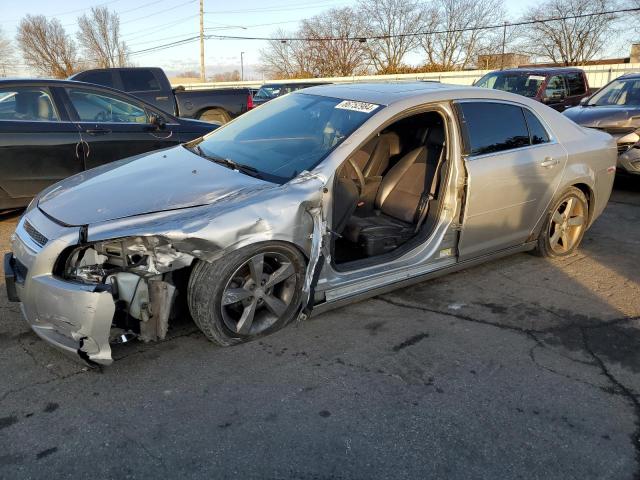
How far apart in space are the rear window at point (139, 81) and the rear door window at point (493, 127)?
28.3 ft

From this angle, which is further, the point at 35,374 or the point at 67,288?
the point at 35,374

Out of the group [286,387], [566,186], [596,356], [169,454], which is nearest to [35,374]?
[169,454]

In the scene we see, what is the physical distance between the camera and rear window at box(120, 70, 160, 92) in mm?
11070

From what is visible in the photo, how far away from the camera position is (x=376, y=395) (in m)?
2.81

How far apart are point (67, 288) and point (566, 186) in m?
4.02

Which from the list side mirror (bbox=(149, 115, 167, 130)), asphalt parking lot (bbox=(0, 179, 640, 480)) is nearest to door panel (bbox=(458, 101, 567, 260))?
asphalt parking lot (bbox=(0, 179, 640, 480))

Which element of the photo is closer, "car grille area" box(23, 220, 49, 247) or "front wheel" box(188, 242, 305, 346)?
"car grille area" box(23, 220, 49, 247)

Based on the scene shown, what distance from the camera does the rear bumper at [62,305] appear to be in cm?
270

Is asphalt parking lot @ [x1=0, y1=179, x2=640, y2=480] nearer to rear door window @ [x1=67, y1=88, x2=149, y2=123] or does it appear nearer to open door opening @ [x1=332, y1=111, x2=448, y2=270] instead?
open door opening @ [x1=332, y1=111, x2=448, y2=270]

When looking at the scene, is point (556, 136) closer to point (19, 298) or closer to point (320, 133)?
point (320, 133)

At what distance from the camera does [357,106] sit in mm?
3770

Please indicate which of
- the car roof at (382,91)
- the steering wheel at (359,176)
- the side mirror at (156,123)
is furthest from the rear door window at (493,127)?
the side mirror at (156,123)

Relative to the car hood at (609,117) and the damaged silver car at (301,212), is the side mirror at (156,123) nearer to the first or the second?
the damaged silver car at (301,212)

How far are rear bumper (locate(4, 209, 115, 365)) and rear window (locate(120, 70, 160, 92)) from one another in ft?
29.3
